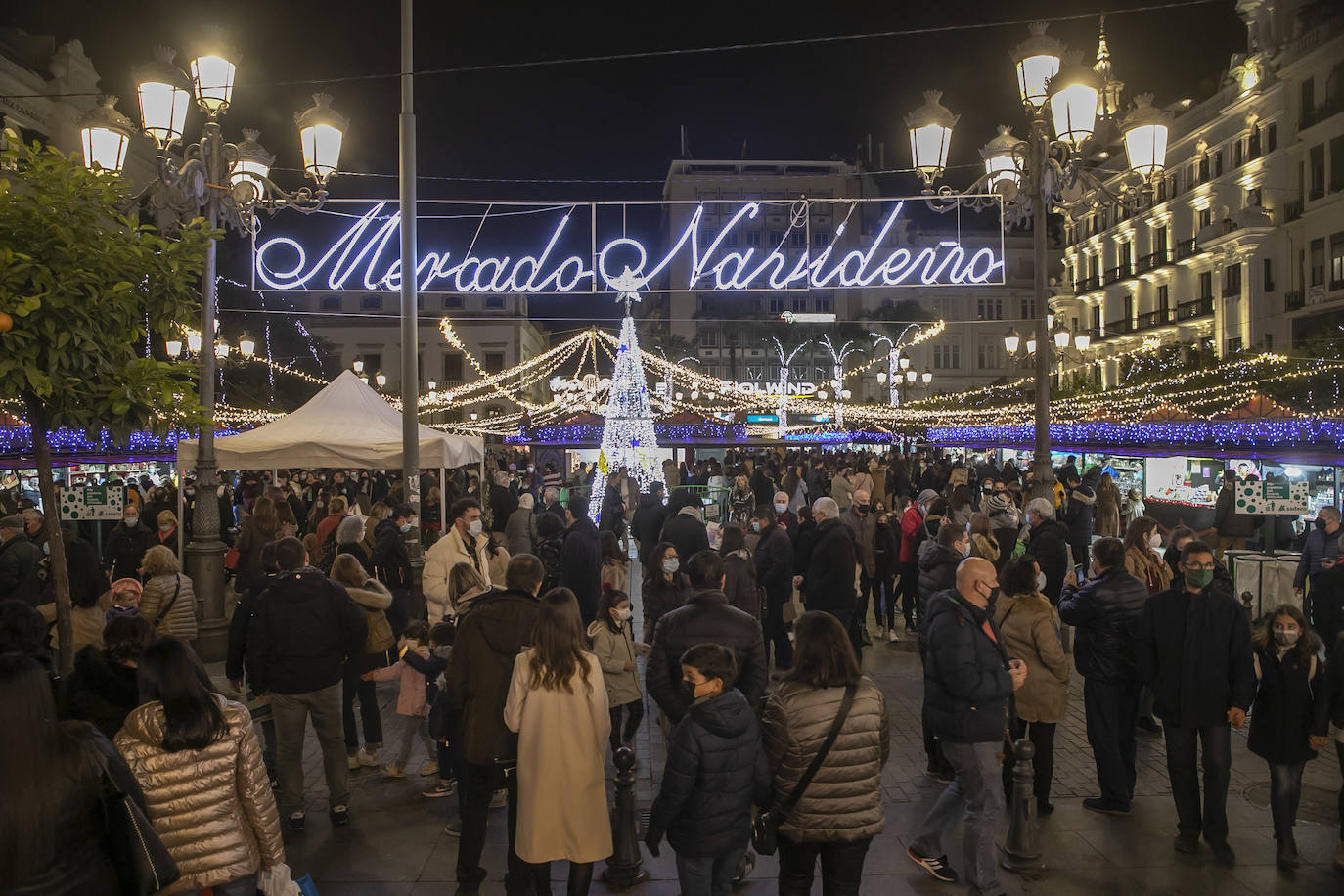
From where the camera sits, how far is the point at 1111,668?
18.6 feet

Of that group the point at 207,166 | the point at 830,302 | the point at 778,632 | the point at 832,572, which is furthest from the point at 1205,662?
the point at 830,302

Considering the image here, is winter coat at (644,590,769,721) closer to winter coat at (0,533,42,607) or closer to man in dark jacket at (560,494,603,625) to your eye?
man in dark jacket at (560,494,603,625)

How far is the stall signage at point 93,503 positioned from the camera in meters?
10.9

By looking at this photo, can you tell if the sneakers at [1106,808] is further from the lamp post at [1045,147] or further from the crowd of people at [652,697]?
the lamp post at [1045,147]

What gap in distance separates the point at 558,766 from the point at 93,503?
941 cm

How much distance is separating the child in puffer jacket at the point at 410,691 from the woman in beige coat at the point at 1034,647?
3.63 metres

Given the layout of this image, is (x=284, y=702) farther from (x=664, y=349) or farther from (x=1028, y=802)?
(x=664, y=349)

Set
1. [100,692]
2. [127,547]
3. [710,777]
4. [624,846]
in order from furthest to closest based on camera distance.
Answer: [127,547], [624,846], [100,692], [710,777]

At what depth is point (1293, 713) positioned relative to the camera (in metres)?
4.94

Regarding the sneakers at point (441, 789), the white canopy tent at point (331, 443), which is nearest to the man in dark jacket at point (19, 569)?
the white canopy tent at point (331, 443)

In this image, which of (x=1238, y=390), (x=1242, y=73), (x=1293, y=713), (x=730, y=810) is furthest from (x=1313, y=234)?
(x=730, y=810)

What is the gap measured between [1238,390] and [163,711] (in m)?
20.5

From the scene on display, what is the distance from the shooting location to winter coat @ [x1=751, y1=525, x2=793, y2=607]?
8484 mm

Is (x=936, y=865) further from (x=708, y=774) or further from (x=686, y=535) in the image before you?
(x=686, y=535)
